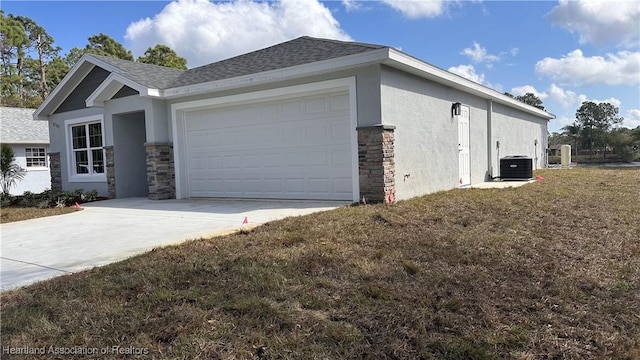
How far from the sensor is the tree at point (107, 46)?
35.3 m

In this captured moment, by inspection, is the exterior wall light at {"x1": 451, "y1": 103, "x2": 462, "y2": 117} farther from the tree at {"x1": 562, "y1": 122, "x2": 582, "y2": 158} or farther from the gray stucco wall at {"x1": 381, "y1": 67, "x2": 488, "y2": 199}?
the tree at {"x1": 562, "y1": 122, "x2": 582, "y2": 158}

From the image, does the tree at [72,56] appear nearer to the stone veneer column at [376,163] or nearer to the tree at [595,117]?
the stone veneer column at [376,163]

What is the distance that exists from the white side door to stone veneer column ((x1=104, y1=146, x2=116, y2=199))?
9813 mm

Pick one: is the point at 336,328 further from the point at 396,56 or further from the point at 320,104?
the point at 320,104

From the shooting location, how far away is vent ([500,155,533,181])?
1311 cm

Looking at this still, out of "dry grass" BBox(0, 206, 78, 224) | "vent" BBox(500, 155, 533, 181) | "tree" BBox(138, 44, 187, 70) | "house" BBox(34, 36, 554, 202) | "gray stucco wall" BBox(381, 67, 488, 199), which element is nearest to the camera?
"house" BBox(34, 36, 554, 202)

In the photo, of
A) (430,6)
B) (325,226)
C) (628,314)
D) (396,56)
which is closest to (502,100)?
(430,6)

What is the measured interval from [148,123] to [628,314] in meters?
10.9

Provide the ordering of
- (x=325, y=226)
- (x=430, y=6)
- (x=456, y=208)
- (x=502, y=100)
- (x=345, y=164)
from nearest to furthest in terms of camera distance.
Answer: (x=325, y=226) < (x=456, y=208) < (x=345, y=164) < (x=430, y=6) < (x=502, y=100)

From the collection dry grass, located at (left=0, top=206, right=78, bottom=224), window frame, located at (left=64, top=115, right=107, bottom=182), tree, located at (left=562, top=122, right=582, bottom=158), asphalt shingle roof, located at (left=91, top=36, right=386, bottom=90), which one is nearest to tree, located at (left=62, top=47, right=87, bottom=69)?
window frame, located at (left=64, top=115, right=107, bottom=182)

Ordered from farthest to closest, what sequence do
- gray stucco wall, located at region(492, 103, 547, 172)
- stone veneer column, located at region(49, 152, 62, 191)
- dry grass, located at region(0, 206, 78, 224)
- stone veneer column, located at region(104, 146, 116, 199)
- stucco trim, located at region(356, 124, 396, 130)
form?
gray stucco wall, located at region(492, 103, 547, 172)
stone veneer column, located at region(49, 152, 62, 191)
stone veneer column, located at region(104, 146, 116, 199)
dry grass, located at region(0, 206, 78, 224)
stucco trim, located at region(356, 124, 396, 130)

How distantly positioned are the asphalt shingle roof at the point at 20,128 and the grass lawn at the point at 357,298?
63.5ft

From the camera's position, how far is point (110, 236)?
654 centimetres

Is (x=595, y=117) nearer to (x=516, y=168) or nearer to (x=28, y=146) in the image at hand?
(x=516, y=168)
